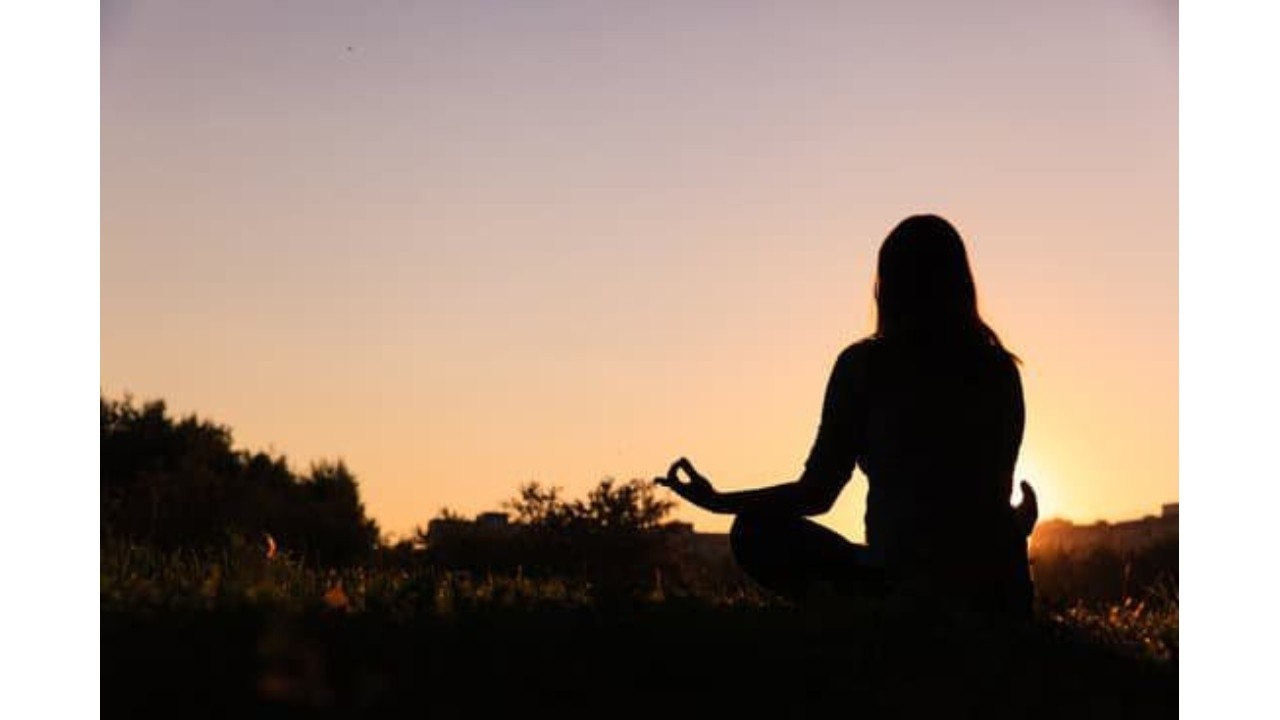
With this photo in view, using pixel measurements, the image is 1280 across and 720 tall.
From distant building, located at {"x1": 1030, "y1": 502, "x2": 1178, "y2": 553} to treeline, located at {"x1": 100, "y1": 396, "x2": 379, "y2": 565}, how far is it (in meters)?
13.2

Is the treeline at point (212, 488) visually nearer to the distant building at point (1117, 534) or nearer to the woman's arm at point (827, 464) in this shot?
the distant building at point (1117, 534)

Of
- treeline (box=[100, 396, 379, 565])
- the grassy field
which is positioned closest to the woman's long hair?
the grassy field

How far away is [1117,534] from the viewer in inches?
1002

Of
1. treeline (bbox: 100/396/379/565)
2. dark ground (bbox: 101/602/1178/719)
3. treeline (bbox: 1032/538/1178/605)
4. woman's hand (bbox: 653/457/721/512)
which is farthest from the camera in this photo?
treeline (bbox: 100/396/379/565)

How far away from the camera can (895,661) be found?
20.1ft

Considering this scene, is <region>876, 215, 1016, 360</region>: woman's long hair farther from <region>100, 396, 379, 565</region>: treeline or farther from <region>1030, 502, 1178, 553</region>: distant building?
<region>100, 396, 379, 565</region>: treeline

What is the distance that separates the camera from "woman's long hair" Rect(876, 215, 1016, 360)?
7.47 meters

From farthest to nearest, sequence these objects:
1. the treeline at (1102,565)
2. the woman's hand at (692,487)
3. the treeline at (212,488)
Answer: the treeline at (212,488) → the treeline at (1102,565) → the woman's hand at (692,487)

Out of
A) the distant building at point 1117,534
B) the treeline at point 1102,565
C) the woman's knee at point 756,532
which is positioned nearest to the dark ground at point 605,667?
the woman's knee at point 756,532

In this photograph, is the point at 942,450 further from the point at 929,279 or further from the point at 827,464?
the point at 929,279

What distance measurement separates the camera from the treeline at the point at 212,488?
31.6 m

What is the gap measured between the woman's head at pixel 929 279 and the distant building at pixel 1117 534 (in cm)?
1576
